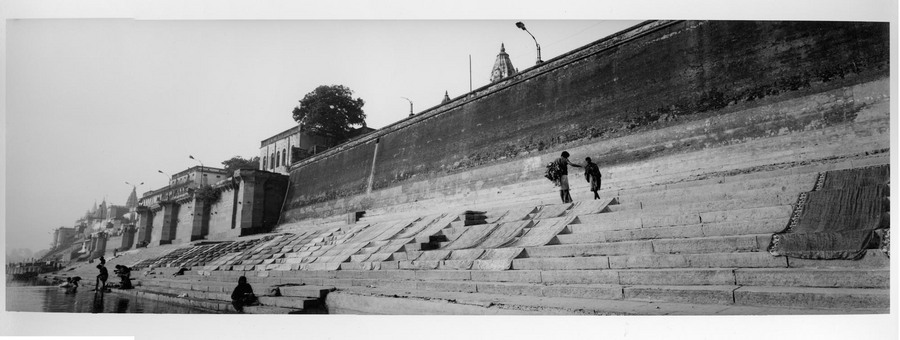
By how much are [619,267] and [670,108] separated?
17.4ft

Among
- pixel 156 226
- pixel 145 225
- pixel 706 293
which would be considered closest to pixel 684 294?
pixel 706 293

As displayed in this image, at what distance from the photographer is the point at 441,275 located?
6.20m

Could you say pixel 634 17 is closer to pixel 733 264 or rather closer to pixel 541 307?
pixel 733 264

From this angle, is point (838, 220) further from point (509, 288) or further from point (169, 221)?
point (169, 221)

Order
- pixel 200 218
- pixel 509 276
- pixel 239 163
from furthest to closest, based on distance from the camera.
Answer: pixel 239 163
pixel 200 218
pixel 509 276

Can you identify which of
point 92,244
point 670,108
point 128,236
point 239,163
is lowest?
Result: point 92,244

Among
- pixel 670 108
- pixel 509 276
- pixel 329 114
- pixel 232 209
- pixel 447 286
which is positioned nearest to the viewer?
pixel 509 276

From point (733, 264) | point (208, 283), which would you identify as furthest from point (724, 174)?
point (208, 283)

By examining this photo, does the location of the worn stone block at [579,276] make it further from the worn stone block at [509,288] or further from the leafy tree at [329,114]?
the leafy tree at [329,114]

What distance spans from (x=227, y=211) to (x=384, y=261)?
15786 millimetres

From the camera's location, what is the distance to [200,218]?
22.7 metres

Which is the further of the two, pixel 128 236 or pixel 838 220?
pixel 128 236

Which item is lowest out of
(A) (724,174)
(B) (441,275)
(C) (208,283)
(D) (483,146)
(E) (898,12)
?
(C) (208,283)

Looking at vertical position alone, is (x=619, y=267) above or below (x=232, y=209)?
below
